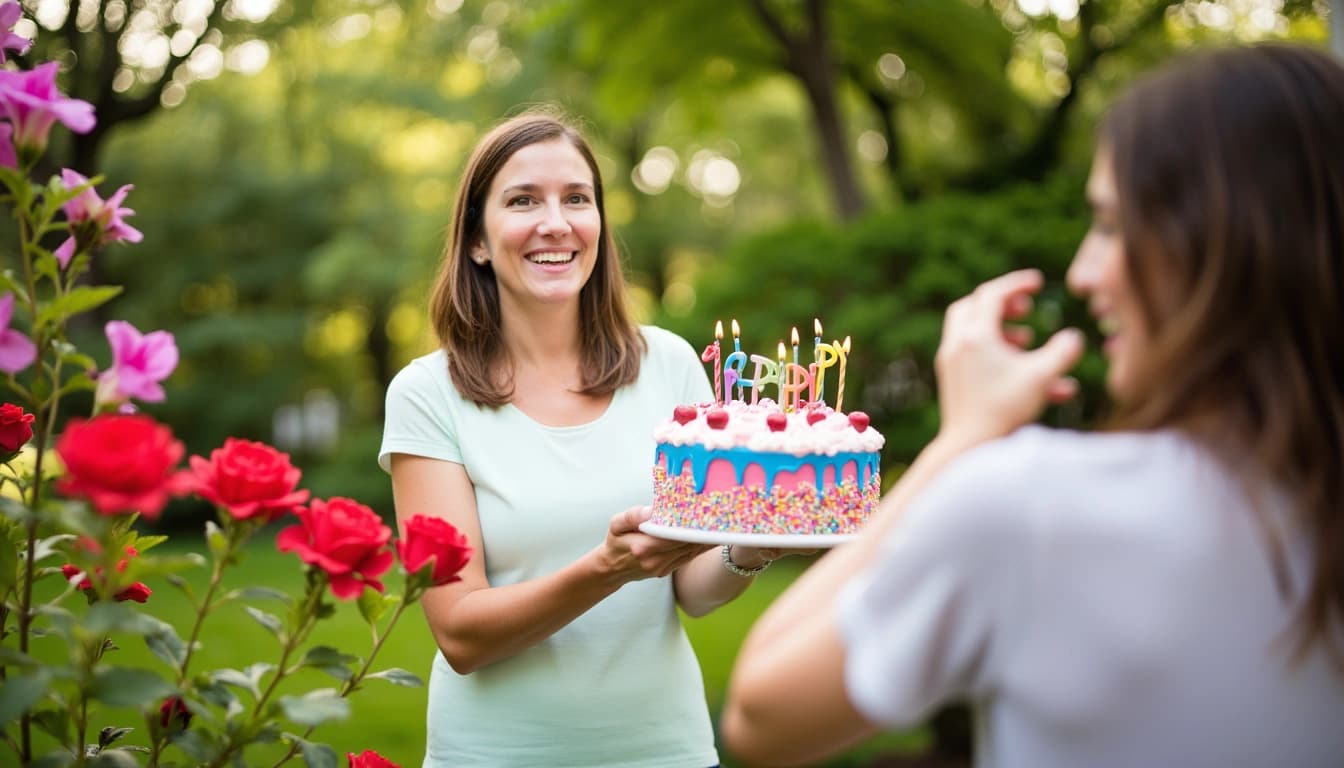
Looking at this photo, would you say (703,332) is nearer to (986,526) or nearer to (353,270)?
(986,526)

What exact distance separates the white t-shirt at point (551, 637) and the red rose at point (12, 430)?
0.75m

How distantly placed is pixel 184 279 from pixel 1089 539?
18.8 meters

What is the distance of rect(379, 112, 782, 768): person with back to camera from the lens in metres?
2.43

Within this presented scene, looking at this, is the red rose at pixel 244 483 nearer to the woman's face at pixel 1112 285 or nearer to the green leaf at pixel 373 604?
the green leaf at pixel 373 604

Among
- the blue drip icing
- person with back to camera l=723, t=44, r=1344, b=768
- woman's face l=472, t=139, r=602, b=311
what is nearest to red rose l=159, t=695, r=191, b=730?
person with back to camera l=723, t=44, r=1344, b=768

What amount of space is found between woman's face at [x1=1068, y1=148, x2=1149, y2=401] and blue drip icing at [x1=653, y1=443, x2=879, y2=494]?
1.39 m

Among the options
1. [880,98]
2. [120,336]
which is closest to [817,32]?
[880,98]

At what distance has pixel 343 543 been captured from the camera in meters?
1.56

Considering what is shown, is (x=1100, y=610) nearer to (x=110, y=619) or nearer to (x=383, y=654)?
(x=110, y=619)

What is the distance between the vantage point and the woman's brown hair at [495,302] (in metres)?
2.77

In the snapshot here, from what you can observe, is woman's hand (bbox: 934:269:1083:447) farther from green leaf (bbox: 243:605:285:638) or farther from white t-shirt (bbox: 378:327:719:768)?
white t-shirt (bbox: 378:327:719:768)

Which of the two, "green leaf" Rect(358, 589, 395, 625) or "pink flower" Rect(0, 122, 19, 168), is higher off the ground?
"pink flower" Rect(0, 122, 19, 168)

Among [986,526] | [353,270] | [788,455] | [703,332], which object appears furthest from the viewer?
[353,270]

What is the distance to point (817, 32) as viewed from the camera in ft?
26.8
